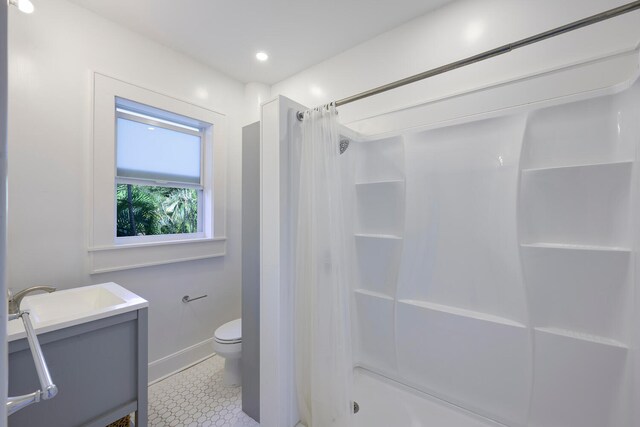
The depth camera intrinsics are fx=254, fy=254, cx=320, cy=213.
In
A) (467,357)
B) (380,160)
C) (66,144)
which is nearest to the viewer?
(467,357)

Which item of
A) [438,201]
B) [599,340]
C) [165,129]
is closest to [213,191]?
[165,129]

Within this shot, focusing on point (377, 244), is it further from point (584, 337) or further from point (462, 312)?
point (584, 337)

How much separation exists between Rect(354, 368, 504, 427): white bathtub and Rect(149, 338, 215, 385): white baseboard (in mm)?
1453

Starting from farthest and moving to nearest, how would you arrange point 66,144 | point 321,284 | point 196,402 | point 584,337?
1. point 196,402
2. point 66,144
3. point 321,284
4. point 584,337

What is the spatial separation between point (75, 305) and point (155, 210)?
3.11 feet

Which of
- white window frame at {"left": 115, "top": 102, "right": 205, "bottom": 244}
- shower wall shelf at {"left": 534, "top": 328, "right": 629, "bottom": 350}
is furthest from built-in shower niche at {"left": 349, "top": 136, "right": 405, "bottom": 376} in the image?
white window frame at {"left": 115, "top": 102, "right": 205, "bottom": 244}

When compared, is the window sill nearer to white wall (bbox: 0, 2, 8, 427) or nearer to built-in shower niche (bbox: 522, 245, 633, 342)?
white wall (bbox: 0, 2, 8, 427)

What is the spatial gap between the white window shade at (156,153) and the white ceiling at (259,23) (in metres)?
0.72

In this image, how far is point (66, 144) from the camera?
1654mm

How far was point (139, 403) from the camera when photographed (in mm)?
1357

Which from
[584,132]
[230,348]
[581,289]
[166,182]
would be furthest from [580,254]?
[166,182]

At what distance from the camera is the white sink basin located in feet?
3.68

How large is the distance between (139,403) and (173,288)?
3.06 ft

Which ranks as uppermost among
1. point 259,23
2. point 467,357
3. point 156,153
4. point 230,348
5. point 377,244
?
point 259,23
